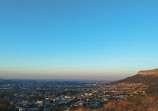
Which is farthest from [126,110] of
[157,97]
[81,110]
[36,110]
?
[36,110]

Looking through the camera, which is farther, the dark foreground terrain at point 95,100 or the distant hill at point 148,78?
the distant hill at point 148,78

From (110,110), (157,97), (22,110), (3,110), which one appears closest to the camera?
(110,110)

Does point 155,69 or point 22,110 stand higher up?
point 155,69

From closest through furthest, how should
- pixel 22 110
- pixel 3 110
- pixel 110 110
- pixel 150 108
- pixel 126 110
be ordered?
1. pixel 150 108
2. pixel 126 110
3. pixel 110 110
4. pixel 3 110
5. pixel 22 110

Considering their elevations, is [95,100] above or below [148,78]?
below

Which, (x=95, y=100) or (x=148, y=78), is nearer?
(x=95, y=100)

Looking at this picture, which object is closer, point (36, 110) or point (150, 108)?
point (150, 108)

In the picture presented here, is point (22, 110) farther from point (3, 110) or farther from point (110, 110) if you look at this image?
point (110, 110)

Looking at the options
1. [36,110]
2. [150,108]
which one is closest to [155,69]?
[36,110]

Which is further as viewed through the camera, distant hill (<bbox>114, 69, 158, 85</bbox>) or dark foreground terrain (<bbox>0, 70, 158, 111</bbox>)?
distant hill (<bbox>114, 69, 158, 85</bbox>)
